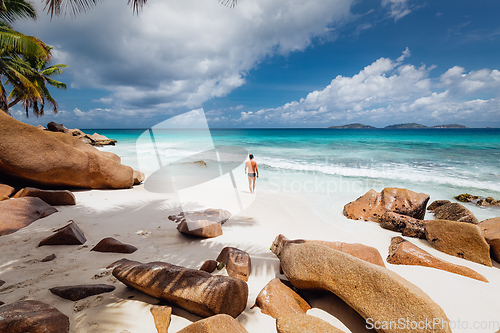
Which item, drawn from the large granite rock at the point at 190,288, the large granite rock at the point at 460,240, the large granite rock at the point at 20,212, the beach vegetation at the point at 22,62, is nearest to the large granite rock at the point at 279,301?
the large granite rock at the point at 190,288

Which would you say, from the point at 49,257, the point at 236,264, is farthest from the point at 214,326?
the point at 49,257

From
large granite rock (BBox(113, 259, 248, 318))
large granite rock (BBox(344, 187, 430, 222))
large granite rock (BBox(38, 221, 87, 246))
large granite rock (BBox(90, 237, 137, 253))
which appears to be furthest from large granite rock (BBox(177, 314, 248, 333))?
large granite rock (BBox(344, 187, 430, 222))

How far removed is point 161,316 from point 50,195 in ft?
15.1

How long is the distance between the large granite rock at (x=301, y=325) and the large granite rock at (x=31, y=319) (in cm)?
170

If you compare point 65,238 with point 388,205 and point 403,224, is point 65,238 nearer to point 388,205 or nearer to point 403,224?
point 403,224

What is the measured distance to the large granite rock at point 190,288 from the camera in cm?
194

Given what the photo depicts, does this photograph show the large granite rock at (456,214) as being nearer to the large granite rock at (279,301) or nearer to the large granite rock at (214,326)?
the large granite rock at (279,301)

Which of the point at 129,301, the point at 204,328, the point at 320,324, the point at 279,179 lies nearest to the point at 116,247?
the point at 129,301

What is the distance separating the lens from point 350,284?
2.05 meters

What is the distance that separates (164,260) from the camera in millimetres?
3047

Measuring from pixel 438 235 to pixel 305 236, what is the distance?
2.45 metres

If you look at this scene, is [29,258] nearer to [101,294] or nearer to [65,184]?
[101,294]

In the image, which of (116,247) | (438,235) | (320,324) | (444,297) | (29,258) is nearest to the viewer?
(320,324)

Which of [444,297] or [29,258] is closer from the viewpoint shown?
[444,297]
